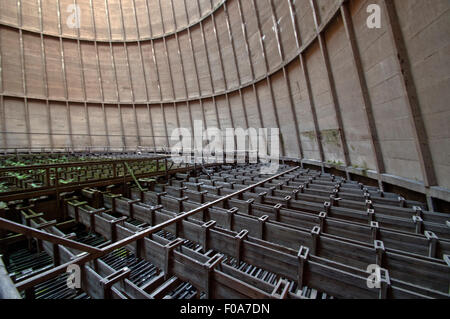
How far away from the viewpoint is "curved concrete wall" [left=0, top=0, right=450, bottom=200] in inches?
165

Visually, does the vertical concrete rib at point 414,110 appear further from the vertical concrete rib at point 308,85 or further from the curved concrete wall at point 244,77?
the vertical concrete rib at point 308,85

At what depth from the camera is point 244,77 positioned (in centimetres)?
1411

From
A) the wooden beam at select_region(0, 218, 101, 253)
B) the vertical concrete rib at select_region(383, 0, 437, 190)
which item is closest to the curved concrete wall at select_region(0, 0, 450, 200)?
the vertical concrete rib at select_region(383, 0, 437, 190)

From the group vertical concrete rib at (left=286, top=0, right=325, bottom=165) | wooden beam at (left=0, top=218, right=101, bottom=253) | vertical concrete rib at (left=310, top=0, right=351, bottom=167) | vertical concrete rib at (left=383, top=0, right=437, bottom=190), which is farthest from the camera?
vertical concrete rib at (left=286, top=0, right=325, bottom=165)

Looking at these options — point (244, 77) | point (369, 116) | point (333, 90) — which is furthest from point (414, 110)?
point (244, 77)

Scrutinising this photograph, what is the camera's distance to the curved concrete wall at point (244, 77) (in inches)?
165

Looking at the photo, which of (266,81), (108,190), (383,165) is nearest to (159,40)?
(266,81)

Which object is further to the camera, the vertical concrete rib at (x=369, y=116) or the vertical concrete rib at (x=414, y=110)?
the vertical concrete rib at (x=369, y=116)

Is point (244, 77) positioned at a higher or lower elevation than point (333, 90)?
higher

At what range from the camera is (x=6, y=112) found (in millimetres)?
14211

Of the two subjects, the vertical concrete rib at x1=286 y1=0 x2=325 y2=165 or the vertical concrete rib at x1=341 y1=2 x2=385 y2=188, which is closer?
the vertical concrete rib at x1=341 y1=2 x2=385 y2=188

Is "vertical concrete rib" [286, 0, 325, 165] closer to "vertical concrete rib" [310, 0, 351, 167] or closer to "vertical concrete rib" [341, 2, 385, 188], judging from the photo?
"vertical concrete rib" [310, 0, 351, 167]

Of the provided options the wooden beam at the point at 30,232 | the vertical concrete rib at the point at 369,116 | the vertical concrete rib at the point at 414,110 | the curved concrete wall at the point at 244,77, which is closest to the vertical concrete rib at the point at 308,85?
the curved concrete wall at the point at 244,77

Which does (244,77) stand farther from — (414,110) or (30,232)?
(30,232)
